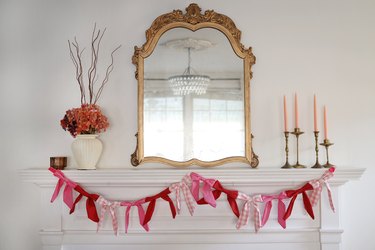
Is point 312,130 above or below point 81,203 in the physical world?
above

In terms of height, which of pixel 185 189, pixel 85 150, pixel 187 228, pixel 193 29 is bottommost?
pixel 187 228

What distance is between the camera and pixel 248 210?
2.31m

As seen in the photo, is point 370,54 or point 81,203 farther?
point 370,54

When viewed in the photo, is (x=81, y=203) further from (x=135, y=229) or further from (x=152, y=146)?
(x=152, y=146)

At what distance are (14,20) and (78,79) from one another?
585 mm

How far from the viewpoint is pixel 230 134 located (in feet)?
8.12

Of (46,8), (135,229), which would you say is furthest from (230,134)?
(46,8)

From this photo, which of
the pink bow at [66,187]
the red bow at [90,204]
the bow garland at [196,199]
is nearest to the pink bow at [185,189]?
the bow garland at [196,199]

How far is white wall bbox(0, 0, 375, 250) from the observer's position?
2.49 meters

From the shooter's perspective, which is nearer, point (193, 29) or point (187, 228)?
point (187, 228)

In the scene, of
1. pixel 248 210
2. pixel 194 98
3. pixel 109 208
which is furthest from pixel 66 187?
pixel 248 210

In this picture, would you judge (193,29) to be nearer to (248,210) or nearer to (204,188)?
(204,188)

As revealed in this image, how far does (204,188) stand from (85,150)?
2.46 feet

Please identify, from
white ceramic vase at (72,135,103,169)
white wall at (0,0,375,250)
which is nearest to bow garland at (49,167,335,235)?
white ceramic vase at (72,135,103,169)
